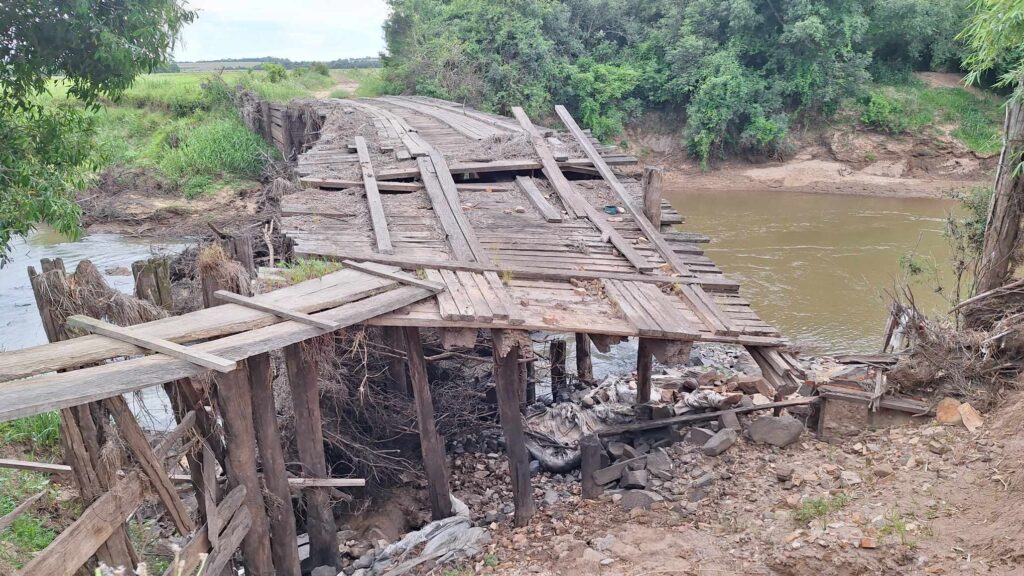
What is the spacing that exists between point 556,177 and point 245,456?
5.21 m

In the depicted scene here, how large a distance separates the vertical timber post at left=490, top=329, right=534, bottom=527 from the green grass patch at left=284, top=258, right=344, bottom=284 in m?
1.55

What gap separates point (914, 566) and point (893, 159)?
22967mm

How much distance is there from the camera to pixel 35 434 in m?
6.82

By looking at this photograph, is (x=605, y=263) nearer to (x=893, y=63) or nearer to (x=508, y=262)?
(x=508, y=262)

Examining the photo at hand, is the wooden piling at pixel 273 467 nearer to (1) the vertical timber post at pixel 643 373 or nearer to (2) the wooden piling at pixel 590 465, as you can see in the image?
(2) the wooden piling at pixel 590 465

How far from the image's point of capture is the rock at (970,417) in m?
5.38

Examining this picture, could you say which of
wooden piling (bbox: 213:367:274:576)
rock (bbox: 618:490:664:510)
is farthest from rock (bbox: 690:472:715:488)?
wooden piling (bbox: 213:367:274:576)

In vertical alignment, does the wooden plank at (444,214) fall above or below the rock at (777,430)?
above

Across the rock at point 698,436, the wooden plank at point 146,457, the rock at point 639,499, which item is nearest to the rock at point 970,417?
the rock at point 698,436

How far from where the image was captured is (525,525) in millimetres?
6266

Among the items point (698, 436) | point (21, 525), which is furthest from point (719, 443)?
point (21, 525)

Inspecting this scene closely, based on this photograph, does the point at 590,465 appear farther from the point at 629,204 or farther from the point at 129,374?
the point at 129,374

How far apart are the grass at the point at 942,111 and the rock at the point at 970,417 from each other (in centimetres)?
2141

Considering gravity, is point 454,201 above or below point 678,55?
below
